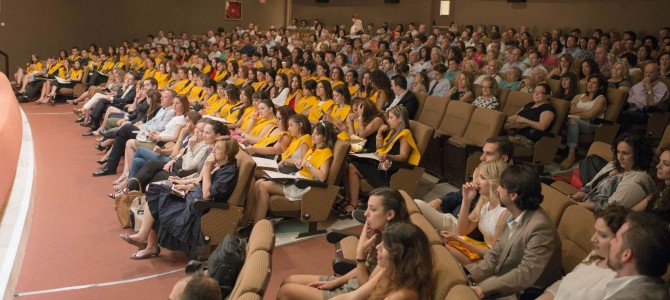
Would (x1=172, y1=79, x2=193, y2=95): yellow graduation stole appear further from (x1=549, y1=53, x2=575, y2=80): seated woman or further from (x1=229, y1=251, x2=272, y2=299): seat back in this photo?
(x1=229, y1=251, x2=272, y2=299): seat back

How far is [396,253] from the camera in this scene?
8.20 ft

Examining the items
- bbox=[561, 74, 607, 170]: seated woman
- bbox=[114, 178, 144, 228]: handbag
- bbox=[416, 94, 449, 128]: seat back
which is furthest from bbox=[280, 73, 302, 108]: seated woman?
bbox=[114, 178, 144, 228]: handbag

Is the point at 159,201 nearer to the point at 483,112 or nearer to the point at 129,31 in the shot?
the point at 483,112

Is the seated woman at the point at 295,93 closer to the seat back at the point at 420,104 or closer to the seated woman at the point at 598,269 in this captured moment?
the seat back at the point at 420,104

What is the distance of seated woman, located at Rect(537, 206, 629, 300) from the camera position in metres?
2.45

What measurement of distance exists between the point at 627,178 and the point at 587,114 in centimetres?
291

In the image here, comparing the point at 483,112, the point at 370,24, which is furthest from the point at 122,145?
the point at 370,24

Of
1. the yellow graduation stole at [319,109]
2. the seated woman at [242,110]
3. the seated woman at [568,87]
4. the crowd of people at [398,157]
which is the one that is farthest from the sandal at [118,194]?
the seated woman at [568,87]

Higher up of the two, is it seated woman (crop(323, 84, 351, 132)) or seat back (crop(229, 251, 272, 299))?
seated woman (crop(323, 84, 351, 132))

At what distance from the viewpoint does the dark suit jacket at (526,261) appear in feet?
9.32

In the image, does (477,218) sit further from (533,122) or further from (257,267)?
(533,122)

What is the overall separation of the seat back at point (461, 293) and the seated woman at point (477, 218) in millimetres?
941

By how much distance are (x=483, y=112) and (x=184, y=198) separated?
2.90 metres

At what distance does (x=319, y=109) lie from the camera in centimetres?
726
